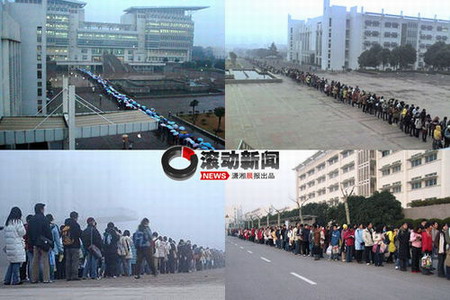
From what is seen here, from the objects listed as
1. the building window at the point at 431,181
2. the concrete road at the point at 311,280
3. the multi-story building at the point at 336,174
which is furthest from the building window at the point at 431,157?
the concrete road at the point at 311,280

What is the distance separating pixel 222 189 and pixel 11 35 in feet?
6.26

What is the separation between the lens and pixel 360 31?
375cm

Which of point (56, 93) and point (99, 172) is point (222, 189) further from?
point (56, 93)

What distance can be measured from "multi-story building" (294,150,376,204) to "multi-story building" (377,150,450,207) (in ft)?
0.32

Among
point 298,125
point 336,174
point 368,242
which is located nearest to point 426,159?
point 336,174

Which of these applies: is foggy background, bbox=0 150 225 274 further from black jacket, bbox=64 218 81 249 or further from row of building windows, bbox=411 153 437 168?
row of building windows, bbox=411 153 437 168

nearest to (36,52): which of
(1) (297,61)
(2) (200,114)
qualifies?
(2) (200,114)

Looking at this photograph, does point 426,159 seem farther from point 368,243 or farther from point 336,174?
point 368,243

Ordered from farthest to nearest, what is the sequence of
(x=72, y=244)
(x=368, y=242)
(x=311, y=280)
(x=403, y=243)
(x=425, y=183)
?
(x=368, y=242) < (x=403, y=243) < (x=72, y=244) < (x=425, y=183) < (x=311, y=280)

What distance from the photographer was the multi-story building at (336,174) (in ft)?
12.1

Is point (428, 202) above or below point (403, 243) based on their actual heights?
above

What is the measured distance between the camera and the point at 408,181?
3736 mm

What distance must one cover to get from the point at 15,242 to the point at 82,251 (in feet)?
1.60

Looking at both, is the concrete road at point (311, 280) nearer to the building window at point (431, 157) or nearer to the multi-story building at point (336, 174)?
the multi-story building at point (336, 174)
